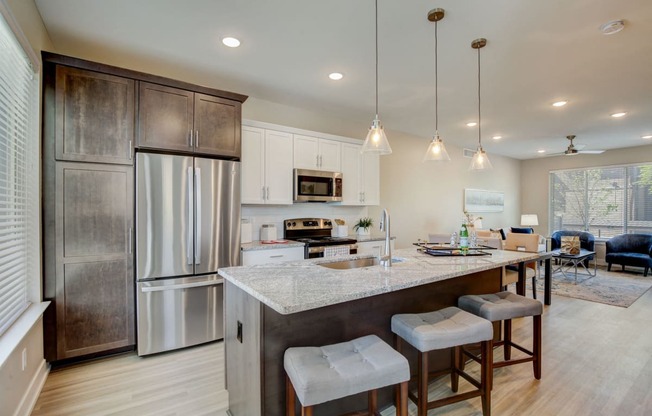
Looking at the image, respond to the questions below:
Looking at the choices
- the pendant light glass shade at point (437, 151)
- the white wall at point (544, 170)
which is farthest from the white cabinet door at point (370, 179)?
the white wall at point (544, 170)

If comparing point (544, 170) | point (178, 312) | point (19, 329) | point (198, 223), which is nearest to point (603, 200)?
point (544, 170)

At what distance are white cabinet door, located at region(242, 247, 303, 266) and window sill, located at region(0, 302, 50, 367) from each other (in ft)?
5.27

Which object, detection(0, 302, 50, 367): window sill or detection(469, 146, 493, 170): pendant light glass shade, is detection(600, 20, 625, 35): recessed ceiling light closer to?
detection(469, 146, 493, 170): pendant light glass shade

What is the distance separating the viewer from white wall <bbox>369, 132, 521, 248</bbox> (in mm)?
5641

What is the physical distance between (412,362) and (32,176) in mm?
3073

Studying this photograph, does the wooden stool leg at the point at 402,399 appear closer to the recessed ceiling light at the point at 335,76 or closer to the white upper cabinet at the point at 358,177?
the recessed ceiling light at the point at 335,76

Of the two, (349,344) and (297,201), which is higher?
(297,201)

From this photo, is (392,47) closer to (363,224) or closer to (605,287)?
(363,224)

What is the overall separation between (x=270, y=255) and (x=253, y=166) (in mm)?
1068

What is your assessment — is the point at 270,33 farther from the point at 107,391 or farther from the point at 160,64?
the point at 107,391

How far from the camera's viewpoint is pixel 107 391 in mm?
2311

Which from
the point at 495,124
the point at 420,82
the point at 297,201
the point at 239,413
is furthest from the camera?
the point at 495,124

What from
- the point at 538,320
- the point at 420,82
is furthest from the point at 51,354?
the point at 420,82

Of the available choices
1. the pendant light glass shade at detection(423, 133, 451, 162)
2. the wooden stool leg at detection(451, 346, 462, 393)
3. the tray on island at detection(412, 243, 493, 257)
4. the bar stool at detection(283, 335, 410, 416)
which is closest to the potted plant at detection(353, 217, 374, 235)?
the tray on island at detection(412, 243, 493, 257)
